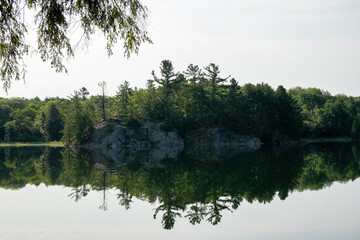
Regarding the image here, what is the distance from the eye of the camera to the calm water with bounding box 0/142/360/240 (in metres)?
12.2

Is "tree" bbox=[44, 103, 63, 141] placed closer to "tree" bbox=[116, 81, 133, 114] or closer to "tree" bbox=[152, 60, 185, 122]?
"tree" bbox=[116, 81, 133, 114]

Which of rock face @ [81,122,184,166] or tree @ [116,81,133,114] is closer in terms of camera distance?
rock face @ [81,122,184,166]

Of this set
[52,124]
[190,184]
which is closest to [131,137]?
[52,124]

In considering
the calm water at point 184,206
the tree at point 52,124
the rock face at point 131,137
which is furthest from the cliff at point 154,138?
the calm water at point 184,206

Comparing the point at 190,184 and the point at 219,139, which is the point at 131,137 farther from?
the point at 190,184

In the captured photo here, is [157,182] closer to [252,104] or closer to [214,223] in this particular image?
[214,223]

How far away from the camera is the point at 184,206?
1597cm

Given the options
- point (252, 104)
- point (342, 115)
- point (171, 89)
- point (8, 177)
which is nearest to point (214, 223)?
point (8, 177)

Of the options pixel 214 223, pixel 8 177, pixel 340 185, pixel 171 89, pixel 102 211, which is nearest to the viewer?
pixel 214 223

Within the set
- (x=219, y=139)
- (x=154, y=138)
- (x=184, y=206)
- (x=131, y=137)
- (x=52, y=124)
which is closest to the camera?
(x=184, y=206)

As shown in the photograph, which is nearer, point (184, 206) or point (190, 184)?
point (184, 206)

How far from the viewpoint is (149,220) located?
13.9 m

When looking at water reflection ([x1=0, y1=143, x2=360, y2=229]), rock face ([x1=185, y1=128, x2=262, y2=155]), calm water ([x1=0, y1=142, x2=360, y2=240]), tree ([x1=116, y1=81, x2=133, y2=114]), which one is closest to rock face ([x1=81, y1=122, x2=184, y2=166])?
rock face ([x1=185, y1=128, x2=262, y2=155])

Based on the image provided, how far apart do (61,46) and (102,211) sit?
342 inches
